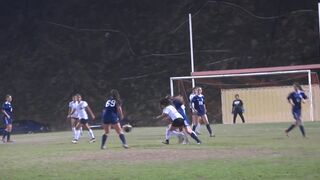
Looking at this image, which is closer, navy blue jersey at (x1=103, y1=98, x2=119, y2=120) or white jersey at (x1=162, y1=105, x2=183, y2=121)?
navy blue jersey at (x1=103, y1=98, x2=119, y2=120)

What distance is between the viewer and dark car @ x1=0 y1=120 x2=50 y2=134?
49469 mm

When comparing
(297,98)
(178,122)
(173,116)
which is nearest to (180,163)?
(178,122)

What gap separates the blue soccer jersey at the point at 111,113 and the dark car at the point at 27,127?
28771mm

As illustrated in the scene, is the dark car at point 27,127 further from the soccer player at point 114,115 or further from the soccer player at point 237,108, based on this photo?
the soccer player at point 114,115

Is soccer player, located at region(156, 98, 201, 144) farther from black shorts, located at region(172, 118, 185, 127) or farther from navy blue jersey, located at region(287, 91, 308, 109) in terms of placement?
navy blue jersey, located at region(287, 91, 308, 109)

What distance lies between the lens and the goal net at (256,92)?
4181 centimetres

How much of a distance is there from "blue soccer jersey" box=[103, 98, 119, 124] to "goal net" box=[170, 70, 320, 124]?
70.1 feet

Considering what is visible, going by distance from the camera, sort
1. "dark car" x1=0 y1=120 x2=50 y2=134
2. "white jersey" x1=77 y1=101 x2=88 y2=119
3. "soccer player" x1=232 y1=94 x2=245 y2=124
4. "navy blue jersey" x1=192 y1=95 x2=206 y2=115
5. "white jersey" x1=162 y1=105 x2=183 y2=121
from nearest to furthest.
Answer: "white jersey" x1=162 y1=105 x2=183 y2=121 → "navy blue jersey" x1=192 y1=95 x2=206 y2=115 → "white jersey" x1=77 y1=101 x2=88 y2=119 → "soccer player" x1=232 y1=94 x2=245 y2=124 → "dark car" x1=0 y1=120 x2=50 y2=134

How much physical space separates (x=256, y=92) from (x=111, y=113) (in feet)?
79.0

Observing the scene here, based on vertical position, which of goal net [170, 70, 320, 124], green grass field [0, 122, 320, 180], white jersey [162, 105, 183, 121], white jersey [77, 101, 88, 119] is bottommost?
green grass field [0, 122, 320, 180]

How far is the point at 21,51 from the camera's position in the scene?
56250 mm

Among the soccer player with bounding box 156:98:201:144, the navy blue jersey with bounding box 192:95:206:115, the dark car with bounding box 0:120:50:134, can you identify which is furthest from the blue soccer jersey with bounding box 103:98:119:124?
the dark car with bounding box 0:120:50:134

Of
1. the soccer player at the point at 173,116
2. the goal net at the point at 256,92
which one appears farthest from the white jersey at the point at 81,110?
the goal net at the point at 256,92

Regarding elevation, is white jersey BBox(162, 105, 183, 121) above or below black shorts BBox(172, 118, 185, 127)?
above
